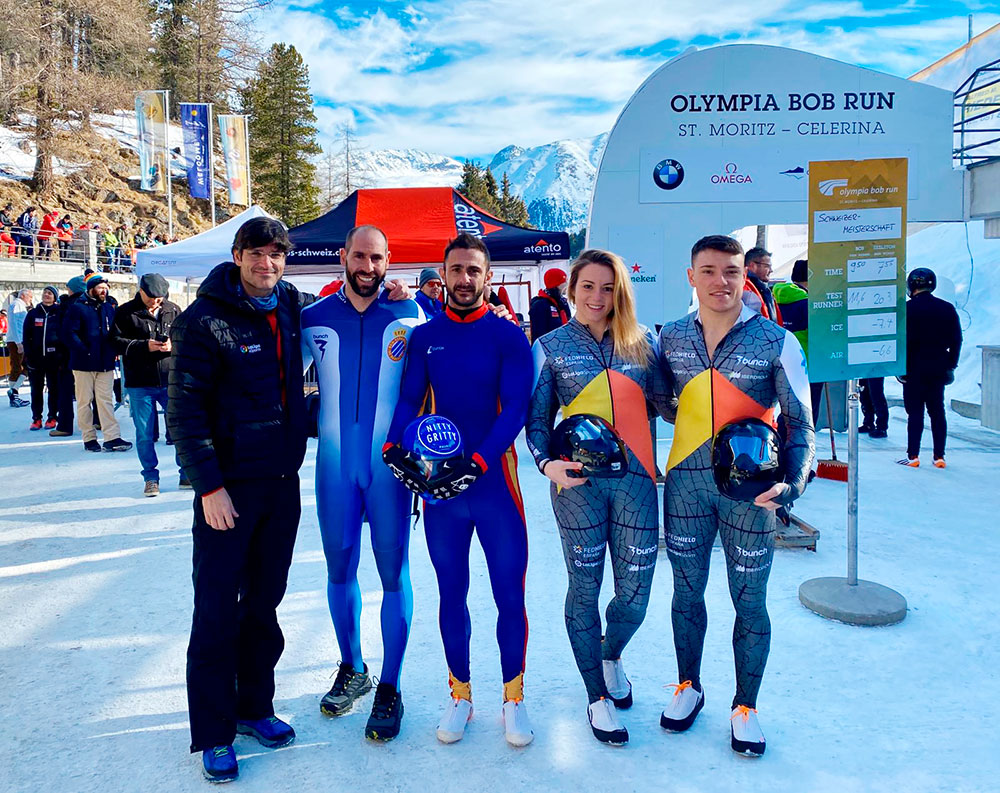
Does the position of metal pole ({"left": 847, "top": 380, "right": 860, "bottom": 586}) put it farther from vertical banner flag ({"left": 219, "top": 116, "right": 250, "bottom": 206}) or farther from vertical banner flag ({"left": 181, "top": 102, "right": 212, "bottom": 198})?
vertical banner flag ({"left": 219, "top": 116, "right": 250, "bottom": 206})

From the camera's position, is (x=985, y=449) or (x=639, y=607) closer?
(x=639, y=607)

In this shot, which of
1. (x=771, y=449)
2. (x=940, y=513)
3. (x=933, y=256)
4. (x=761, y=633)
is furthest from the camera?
(x=933, y=256)

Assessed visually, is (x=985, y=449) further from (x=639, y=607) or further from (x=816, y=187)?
(x=639, y=607)

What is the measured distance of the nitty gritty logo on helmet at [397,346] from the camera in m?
2.98

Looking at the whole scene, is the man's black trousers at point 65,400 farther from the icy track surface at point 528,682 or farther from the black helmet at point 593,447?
the black helmet at point 593,447

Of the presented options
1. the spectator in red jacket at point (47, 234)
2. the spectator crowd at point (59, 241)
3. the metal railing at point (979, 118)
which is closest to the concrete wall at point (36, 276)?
the spectator crowd at point (59, 241)

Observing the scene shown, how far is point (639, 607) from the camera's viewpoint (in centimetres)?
281

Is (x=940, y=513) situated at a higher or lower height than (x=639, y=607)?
lower

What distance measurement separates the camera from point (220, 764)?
2.58 metres

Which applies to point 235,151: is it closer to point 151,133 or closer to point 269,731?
point 151,133

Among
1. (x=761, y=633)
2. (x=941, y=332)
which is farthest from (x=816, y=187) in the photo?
(x=941, y=332)

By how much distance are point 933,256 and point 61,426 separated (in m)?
21.7

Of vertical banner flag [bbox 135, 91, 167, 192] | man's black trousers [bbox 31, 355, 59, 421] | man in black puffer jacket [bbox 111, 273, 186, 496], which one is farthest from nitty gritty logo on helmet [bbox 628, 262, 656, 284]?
vertical banner flag [bbox 135, 91, 167, 192]

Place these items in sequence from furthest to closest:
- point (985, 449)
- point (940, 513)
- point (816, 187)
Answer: point (985, 449) → point (940, 513) → point (816, 187)
